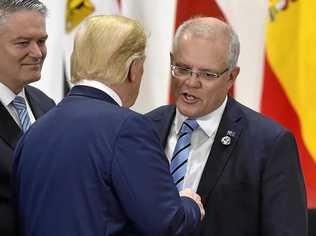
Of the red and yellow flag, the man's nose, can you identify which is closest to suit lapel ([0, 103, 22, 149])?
the man's nose

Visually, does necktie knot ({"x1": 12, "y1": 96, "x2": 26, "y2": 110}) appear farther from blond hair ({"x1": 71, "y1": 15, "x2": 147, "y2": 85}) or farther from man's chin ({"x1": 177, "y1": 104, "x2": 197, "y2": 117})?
blond hair ({"x1": 71, "y1": 15, "x2": 147, "y2": 85})

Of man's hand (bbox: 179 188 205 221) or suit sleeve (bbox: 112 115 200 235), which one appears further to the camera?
man's hand (bbox: 179 188 205 221)

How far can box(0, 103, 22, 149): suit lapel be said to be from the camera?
2126 millimetres

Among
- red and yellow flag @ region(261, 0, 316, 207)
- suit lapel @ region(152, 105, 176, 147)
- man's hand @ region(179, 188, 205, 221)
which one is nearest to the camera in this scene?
man's hand @ region(179, 188, 205, 221)

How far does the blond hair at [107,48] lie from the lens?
1738 millimetres

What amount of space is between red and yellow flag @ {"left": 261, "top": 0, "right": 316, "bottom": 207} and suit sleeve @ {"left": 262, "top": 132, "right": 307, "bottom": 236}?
1243mm

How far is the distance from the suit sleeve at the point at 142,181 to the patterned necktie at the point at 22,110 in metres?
0.64

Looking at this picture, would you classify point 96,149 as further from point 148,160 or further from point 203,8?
point 203,8

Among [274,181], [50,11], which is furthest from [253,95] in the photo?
[274,181]

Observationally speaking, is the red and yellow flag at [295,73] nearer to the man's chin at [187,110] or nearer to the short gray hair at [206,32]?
the short gray hair at [206,32]

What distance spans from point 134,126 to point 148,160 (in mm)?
78

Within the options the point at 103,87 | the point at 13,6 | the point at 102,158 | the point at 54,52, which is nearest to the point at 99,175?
the point at 102,158

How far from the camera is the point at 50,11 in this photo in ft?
11.6

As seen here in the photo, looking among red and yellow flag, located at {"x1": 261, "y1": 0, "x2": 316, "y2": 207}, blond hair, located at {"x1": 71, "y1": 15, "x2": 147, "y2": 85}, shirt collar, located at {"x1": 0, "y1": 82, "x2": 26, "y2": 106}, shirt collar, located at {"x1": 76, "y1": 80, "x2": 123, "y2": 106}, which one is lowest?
red and yellow flag, located at {"x1": 261, "y1": 0, "x2": 316, "y2": 207}
